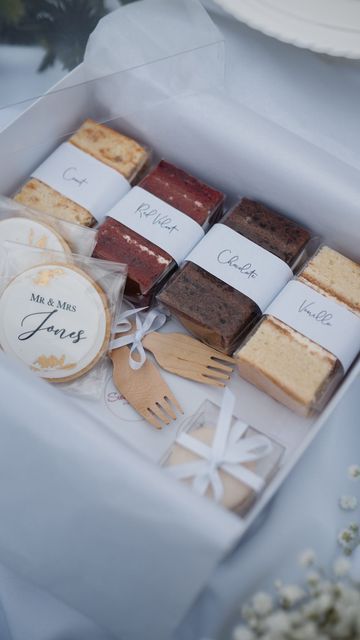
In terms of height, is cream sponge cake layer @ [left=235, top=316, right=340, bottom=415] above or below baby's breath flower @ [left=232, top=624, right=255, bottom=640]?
above

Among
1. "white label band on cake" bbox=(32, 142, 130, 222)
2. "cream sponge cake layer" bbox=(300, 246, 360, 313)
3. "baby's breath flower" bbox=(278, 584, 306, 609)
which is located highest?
"cream sponge cake layer" bbox=(300, 246, 360, 313)

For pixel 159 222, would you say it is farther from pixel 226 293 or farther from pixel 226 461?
pixel 226 461

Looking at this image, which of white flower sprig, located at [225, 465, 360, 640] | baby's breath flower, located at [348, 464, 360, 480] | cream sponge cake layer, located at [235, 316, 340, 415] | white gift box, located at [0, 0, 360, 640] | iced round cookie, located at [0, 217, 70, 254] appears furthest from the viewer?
iced round cookie, located at [0, 217, 70, 254]

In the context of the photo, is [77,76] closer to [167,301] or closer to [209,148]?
[209,148]

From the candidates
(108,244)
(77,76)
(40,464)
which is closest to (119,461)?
(40,464)

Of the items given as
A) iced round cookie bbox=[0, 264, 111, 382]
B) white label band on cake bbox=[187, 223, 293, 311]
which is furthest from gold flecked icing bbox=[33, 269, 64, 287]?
white label band on cake bbox=[187, 223, 293, 311]

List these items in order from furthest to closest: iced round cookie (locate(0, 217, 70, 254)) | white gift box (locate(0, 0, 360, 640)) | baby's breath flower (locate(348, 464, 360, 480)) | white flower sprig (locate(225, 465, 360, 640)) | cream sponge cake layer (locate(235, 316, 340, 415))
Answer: iced round cookie (locate(0, 217, 70, 254)) → cream sponge cake layer (locate(235, 316, 340, 415)) → baby's breath flower (locate(348, 464, 360, 480)) → white gift box (locate(0, 0, 360, 640)) → white flower sprig (locate(225, 465, 360, 640))

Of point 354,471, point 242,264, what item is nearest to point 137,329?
point 242,264

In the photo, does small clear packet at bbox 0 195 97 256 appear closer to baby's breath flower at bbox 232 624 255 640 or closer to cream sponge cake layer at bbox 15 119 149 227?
cream sponge cake layer at bbox 15 119 149 227
